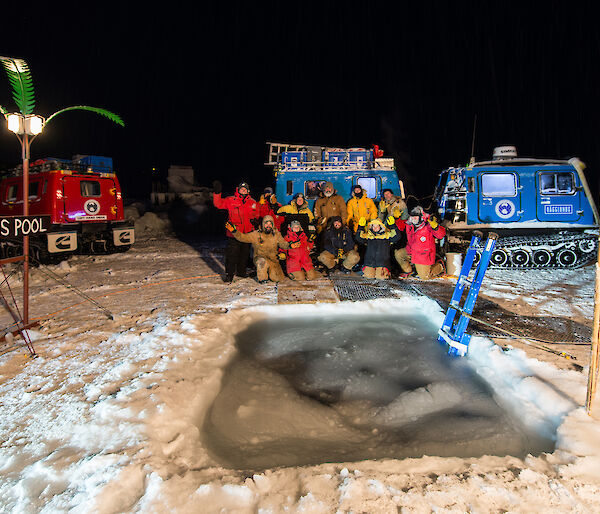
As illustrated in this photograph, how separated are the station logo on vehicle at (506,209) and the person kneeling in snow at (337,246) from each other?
130 inches

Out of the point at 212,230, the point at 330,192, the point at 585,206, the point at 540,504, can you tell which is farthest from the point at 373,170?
the point at 212,230

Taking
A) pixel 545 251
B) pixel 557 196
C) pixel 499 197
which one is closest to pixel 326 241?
pixel 499 197

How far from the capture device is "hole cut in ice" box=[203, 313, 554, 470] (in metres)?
2.53

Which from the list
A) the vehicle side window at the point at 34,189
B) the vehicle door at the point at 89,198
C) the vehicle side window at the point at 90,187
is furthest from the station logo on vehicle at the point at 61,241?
the vehicle side window at the point at 34,189

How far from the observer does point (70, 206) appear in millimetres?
8875

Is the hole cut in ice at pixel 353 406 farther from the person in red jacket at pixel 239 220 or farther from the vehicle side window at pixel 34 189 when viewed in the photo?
the vehicle side window at pixel 34 189

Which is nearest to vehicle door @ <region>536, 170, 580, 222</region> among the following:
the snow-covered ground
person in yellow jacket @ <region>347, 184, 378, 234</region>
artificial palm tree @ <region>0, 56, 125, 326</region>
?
the snow-covered ground

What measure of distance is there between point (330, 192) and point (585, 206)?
17.7 feet

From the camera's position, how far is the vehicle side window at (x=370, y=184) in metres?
9.27

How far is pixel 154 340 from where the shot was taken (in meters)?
4.05

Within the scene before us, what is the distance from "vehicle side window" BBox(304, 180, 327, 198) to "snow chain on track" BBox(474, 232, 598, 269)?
4.36m

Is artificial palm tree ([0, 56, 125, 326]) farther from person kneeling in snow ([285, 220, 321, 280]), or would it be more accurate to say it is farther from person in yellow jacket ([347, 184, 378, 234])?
person in yellow jacket ([347, 184, 378, 234])

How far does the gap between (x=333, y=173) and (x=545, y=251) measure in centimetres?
517

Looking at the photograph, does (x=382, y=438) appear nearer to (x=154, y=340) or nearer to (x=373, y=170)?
(x=154, y=340)
